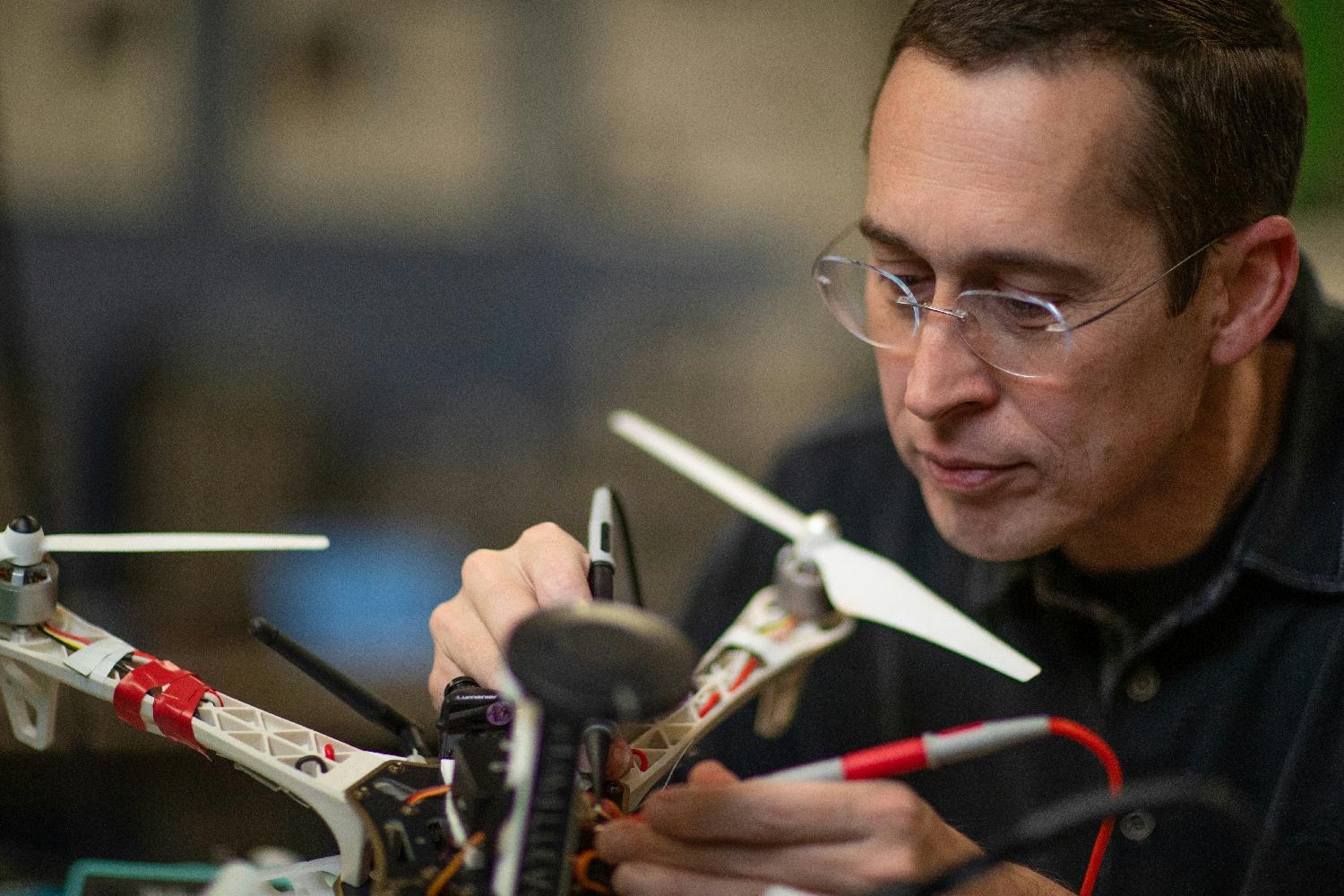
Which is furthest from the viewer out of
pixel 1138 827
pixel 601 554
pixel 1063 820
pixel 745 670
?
pixel 1138 827

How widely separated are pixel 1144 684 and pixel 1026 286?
0.41m

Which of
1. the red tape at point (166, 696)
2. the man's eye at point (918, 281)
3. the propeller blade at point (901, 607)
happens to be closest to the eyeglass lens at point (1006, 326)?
the man's eye at point (918, 281)

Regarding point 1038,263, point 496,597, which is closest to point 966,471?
point 1038,263

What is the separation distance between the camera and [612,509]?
36.0 inches

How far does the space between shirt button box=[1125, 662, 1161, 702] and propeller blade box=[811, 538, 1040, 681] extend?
0.52 m

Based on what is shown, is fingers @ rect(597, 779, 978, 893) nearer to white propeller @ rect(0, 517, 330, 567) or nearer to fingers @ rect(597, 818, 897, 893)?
fingers @ rect(597, 818, 897, 893)

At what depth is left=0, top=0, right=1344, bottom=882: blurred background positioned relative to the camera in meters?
1.61

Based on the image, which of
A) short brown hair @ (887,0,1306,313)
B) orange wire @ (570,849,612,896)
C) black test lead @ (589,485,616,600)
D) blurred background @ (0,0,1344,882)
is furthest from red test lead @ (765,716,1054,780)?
blurred background @ (0,0,1344,882)

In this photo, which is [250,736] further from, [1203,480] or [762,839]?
[1203,480]

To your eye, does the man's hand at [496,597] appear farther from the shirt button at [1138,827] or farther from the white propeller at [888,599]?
the shirt button at [1138,827]

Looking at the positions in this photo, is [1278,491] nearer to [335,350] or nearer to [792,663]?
[792,663]

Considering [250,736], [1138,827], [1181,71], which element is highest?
[1181,71]

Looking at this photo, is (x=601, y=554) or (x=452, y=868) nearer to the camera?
(x=452, y=868)

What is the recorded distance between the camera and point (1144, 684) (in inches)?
43.4
